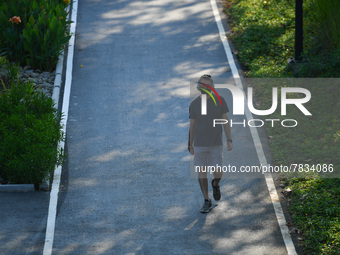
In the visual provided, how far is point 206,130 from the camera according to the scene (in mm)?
9656

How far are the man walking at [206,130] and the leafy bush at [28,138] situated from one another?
2.72 meters

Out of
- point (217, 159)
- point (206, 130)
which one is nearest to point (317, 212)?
point (217, 159)

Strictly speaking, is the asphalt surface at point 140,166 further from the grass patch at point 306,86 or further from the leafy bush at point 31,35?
the leafy bush at point 31,35

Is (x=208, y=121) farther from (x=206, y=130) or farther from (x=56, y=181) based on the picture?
(x=56, y=181)

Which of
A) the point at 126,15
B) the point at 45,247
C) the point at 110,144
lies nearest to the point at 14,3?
the point at 126,15

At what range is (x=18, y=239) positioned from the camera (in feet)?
30.1

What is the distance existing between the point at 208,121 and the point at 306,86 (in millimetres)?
5449

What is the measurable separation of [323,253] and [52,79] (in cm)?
866

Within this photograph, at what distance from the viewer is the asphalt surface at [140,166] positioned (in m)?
9.22

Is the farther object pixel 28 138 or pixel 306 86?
pixel 306 86

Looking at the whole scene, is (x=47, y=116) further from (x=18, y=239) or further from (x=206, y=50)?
(x=206, y=50)

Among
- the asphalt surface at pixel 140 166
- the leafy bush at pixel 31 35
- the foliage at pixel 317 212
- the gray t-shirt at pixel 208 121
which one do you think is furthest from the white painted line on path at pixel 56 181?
the foliage at pixel 317 212

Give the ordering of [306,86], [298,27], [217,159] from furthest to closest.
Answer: [298,27] < [306,86] < [217,159]

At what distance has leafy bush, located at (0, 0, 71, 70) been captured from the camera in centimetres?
1502
